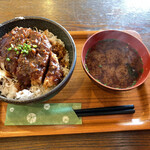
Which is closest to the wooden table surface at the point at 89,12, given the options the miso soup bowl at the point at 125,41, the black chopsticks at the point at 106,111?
the miso soup bowl at the point at 125,41

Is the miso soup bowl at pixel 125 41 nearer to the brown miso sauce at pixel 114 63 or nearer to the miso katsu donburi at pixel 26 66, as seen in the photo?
the brown miso sauce at pixel 114 63

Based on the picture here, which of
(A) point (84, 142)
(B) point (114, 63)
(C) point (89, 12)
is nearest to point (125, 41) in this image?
(B) point (114, 63)

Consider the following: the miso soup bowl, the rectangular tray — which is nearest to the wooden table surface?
the miso soup bowl

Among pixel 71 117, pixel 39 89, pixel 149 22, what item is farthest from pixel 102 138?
pixel 149 22

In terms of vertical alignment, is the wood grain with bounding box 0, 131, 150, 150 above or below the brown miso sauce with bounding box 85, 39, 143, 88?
below

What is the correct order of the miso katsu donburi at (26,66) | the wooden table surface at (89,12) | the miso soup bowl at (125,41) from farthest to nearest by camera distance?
the wooden table surface at (89,12)
the miso soup bowl at (125,41)
the miso katsu donburi at (26,66)

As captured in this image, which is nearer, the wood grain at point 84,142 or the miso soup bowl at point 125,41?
the wood grain at point 84,142

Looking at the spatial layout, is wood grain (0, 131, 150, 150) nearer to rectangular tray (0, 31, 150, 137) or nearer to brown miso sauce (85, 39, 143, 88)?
rectangular tray (0, 31, 150, 137)

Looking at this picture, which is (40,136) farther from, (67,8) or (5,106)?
(67,8)
